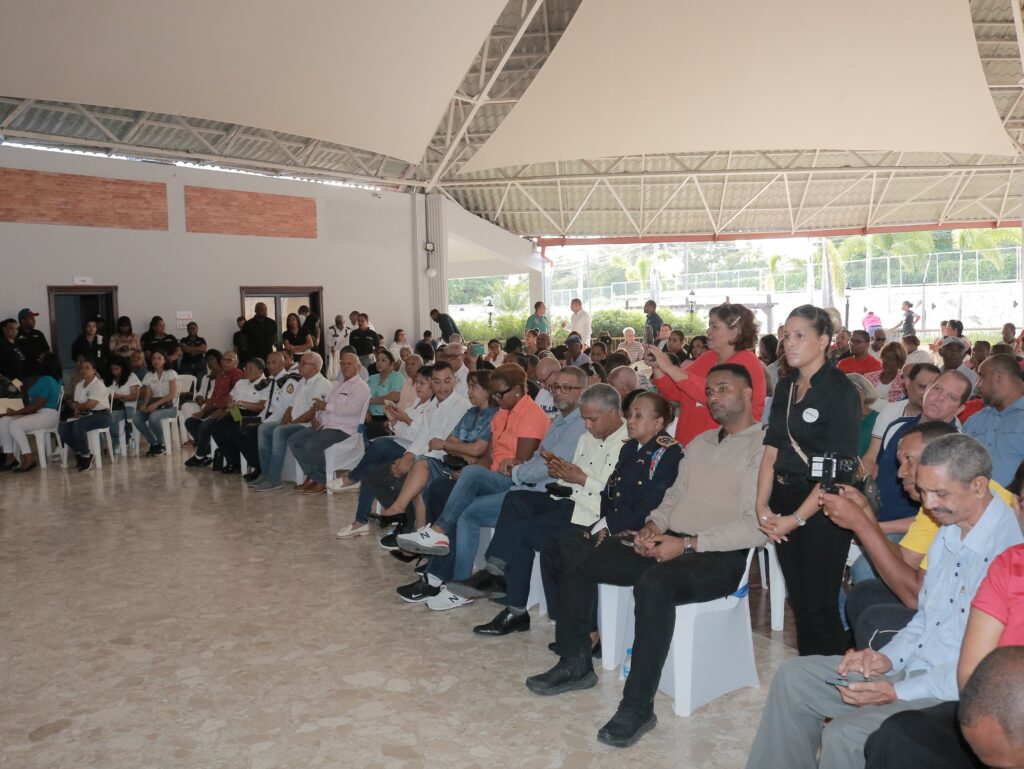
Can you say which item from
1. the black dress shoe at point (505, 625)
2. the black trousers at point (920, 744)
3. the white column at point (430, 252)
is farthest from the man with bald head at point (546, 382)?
the white column at point (430, 252)

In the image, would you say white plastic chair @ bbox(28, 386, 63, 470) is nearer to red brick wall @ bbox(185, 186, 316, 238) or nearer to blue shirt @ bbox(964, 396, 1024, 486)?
red brick wall @ bbox(185, 186, 316, 238)

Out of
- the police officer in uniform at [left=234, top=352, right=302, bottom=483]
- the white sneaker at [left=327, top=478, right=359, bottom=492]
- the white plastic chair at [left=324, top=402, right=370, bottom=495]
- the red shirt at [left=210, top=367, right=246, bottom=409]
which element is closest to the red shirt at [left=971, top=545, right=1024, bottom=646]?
the white sneaker at [left=327, top=478, right=359, bottom=492]

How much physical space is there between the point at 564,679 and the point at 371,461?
2918 mm

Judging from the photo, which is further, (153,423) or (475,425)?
(153,423)

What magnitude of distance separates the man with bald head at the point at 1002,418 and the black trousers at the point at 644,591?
1.32 metres

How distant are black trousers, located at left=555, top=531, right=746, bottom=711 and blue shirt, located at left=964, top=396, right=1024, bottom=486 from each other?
1301 mm

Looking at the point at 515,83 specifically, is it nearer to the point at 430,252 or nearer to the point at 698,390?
the point at 430,252

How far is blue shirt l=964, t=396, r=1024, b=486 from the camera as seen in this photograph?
12.0ft

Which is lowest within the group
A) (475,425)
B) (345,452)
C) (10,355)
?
(345,452)

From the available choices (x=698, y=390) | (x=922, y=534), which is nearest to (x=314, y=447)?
(x=698, y=390)

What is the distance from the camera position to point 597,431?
12.9 feet

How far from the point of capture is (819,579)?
2936mm

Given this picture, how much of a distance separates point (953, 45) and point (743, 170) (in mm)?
5778

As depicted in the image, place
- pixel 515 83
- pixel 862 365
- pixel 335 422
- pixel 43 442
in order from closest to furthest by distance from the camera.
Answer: pixel 335 422
pixel 862 365
pixel 43 442
pixel 515 83
